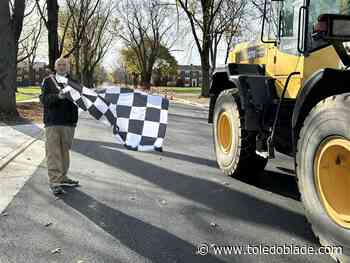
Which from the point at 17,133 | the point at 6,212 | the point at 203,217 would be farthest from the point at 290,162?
the point at 17,133

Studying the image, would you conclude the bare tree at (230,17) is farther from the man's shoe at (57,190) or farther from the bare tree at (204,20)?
the man's shoe at (57,190)

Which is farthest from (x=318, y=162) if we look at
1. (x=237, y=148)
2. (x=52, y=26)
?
(x=52, y=26)

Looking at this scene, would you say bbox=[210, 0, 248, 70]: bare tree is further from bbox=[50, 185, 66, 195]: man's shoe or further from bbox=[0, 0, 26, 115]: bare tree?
bbox=[50, 185, 66, 195]: man's shoe

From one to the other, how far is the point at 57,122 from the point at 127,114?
94 cm

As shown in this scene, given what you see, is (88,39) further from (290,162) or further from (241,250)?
(241,250)

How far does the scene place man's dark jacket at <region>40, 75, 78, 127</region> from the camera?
6070 millimetres

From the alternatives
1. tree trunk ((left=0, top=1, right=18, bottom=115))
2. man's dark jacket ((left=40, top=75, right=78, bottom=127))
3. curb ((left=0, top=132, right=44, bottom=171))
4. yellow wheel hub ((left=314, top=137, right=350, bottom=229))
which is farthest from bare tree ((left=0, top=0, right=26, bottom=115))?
yellow wheel hub ((left=314, top=137, right=350, bottom=229))

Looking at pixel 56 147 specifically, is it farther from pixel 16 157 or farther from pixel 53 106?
pixel 16 157

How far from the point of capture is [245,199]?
235 inches

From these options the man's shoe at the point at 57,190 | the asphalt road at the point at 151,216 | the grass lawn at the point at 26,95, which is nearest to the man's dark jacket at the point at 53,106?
the man's shoe at the point at 57,190

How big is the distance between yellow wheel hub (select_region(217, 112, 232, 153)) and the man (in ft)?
8.38

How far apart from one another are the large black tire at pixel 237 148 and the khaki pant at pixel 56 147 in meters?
2.43

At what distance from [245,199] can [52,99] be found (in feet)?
9.40

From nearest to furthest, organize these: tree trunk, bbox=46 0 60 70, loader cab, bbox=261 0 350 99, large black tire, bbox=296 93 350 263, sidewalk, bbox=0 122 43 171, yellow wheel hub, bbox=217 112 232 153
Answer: large black tire, bbox=296 93 350 263
loader cab, bbox=261 0 350 99
yellow wheel hub, bbox=217 112 232 153
sidewalk, bbox=0 122 43 171
tree trunk, bbox=46 0 60 70
